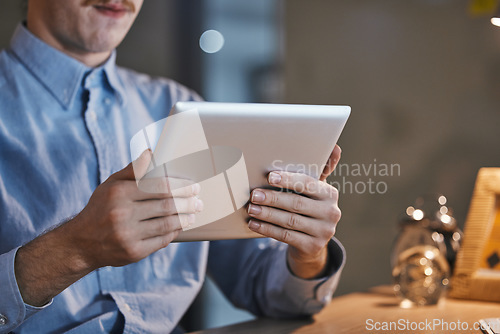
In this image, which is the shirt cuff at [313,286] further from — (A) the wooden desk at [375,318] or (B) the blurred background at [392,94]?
(B) the blurred background at [392,94]

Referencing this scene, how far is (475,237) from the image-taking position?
44.0 inches

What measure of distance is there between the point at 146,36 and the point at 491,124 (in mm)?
1599

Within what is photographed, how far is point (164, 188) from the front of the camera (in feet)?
2.25

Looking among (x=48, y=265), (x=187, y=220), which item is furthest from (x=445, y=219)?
(x=48, y=265)

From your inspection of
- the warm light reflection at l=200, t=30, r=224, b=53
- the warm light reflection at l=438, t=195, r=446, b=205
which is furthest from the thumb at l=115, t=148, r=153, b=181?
the warm light reflection at l=200, t=30, r=224, b=53

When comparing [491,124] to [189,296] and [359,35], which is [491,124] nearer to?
[359,35]

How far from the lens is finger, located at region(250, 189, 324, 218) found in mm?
763

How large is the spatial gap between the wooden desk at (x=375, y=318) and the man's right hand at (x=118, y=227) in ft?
0.96

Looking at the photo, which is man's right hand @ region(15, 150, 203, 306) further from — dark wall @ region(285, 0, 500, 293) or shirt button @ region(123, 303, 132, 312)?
dark wall @ region(285, 0, 500, 293)

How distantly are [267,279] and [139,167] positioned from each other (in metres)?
0.51

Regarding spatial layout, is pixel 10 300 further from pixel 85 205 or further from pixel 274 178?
pixel 274 178

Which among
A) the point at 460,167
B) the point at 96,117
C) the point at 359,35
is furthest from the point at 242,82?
the point at 96,117

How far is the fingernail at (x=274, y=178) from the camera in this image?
2.46 ft

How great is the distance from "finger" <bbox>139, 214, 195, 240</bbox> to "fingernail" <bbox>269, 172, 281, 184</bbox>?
130mm
